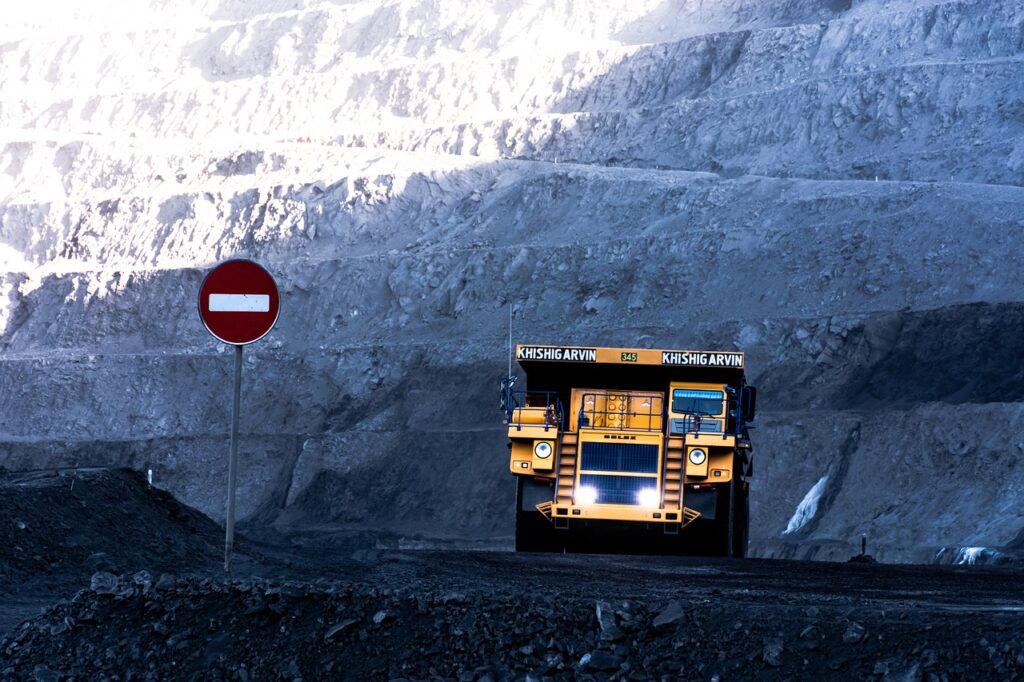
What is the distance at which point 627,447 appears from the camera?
21906 mm

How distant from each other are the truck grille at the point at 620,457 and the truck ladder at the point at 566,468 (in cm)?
16

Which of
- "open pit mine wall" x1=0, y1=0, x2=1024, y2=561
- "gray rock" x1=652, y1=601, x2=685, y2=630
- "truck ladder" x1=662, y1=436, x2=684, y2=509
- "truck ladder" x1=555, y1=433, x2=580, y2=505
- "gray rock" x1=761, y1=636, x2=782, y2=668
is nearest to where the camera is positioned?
"gray rock" x1=761, y1=636, x2=782, y2=668

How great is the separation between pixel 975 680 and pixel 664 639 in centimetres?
163

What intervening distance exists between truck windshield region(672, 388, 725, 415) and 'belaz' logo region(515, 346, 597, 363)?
1228 millimetres

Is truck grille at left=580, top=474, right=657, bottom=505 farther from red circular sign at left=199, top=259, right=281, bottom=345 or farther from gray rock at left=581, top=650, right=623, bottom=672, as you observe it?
gray rock at left=581, top=650, right=623, bottom=672

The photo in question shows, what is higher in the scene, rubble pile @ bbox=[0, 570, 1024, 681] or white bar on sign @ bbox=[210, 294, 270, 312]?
white bar on sign @ bbox=[210, 294, 270, 312]

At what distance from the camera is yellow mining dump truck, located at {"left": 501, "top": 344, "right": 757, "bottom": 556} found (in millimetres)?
21844

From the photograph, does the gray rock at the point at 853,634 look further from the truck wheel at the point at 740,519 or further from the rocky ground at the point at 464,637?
the truck wheel at the point at 740,519

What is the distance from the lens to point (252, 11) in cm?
10625

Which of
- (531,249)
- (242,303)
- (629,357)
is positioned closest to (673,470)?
(629,357)

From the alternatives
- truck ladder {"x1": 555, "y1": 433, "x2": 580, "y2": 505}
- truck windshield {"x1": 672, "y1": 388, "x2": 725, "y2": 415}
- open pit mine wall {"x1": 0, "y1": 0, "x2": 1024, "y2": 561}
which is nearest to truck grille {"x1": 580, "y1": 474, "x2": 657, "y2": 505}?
truck ladder {"x1": 555, "y1": 433, "x2": 580, "y2": 505}

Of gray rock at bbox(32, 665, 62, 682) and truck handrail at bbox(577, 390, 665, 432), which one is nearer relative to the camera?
gray rock at bbox(32, 665, 62, 682)

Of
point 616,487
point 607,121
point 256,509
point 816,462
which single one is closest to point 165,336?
point 256,509

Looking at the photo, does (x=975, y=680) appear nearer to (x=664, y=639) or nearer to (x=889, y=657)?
(x=889, y=657)
